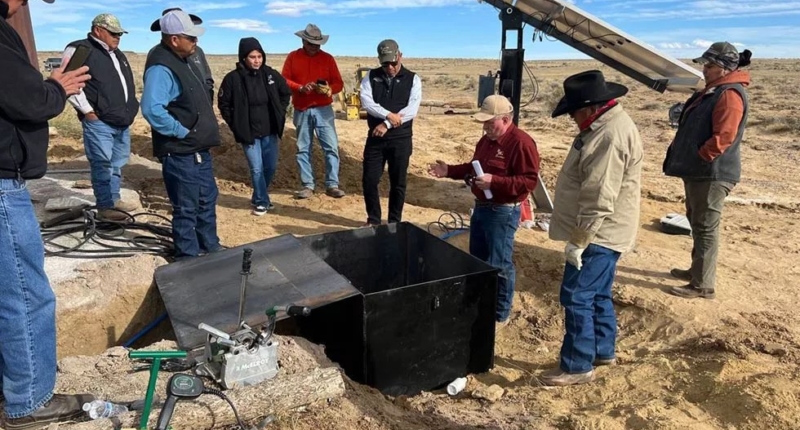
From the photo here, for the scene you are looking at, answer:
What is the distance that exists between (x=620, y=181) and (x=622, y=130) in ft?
0.93

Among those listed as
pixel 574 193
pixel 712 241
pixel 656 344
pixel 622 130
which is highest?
pixel 622 130

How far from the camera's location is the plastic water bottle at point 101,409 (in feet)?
8.58

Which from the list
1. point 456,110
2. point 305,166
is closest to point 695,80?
Result: point 305,166

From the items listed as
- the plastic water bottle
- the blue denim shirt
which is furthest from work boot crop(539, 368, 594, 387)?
the blue denim shirt

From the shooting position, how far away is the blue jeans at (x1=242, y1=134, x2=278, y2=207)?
670cm

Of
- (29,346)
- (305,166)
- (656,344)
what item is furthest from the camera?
(305,166)

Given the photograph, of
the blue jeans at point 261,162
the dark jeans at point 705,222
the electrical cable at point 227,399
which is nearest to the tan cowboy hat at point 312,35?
the blue jeans at point 261,162

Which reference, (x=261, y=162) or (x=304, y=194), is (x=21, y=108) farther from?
(x=304, y=194)

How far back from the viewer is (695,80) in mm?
5996

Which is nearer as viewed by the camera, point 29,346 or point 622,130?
point 29,346

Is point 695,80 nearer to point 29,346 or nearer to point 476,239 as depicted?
point 476,239

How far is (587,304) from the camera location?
364cm

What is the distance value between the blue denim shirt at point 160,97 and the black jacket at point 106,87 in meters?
1.52

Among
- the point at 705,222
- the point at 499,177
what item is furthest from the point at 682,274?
the point at 499,177
